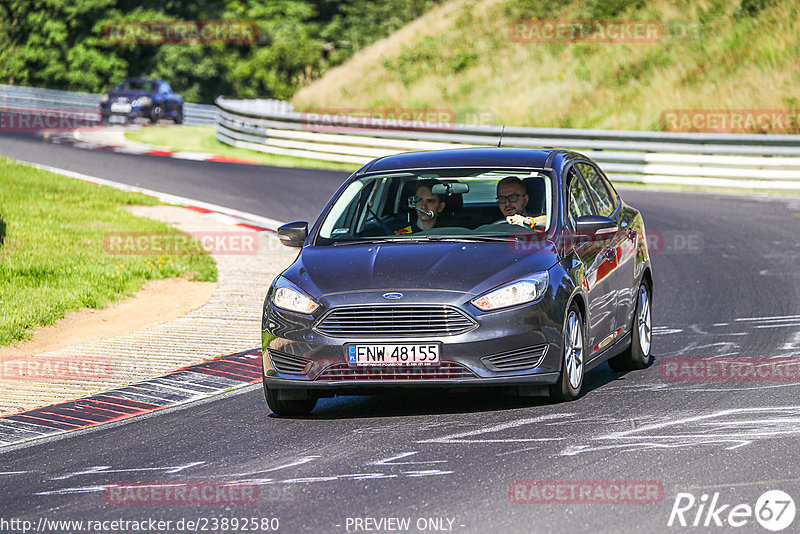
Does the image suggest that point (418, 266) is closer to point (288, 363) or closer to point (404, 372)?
point (404, 372)

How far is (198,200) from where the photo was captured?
74.1 feet

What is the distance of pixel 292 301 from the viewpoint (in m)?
8.14

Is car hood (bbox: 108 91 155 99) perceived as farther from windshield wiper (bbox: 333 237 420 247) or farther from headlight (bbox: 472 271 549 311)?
headlight (bbox: 472 271 549 311)

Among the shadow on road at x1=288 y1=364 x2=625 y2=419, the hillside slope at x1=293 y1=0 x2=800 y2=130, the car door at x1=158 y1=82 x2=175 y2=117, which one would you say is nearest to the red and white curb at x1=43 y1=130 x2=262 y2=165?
the hillside slope at x1=293 y1=0 x2=800 y2=130

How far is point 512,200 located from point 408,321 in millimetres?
1730

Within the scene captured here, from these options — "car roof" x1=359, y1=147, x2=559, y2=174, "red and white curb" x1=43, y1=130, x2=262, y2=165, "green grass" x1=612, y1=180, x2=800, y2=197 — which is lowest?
"red and white curb" x1=43, y1=130, x2=262, y2=165

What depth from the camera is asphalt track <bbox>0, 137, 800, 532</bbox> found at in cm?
590

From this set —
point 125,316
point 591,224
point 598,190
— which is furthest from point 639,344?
point 125,316

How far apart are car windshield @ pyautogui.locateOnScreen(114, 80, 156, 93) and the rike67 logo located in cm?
4208

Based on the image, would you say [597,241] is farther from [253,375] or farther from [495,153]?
[253,375]

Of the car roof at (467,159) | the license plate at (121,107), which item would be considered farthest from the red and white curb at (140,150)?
the car roof at (467,159)

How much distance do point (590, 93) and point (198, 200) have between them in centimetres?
1481

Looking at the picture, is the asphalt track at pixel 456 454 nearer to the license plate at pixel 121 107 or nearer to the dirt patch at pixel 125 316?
the dirt patch at pixel 125 316

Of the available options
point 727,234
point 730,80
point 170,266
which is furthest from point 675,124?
point 170,266
